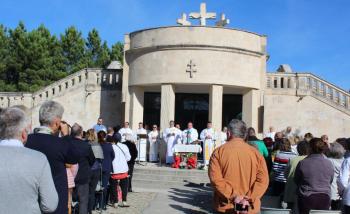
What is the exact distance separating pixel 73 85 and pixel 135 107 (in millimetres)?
3931

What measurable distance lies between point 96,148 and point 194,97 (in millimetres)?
12630

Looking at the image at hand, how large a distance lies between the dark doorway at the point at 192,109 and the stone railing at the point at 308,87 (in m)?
3.05

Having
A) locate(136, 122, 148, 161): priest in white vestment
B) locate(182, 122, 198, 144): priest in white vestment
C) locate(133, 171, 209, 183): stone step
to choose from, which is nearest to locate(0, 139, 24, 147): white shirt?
locate(133, 171, 209, 183): stone step

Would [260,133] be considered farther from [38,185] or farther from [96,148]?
[38,185]

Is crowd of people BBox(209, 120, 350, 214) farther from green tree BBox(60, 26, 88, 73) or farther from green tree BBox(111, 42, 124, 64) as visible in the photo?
green tree BBox(111, 42, 124, 64)

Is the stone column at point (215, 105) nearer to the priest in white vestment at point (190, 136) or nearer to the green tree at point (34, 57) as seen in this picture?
the priest in white vestment at point (190, 136)

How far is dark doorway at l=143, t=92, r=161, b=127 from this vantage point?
21938 millimetres

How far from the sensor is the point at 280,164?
9242 millimetres

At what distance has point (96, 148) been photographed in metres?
9.48

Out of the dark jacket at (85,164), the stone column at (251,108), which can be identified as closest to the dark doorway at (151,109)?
the stone column at (251,108)

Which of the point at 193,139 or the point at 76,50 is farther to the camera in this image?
the point at 76,50

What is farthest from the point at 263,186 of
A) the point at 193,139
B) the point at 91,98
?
the point at 91,98

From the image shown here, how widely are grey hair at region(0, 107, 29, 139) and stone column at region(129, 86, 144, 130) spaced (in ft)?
52.6

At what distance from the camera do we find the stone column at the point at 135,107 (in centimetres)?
1992
